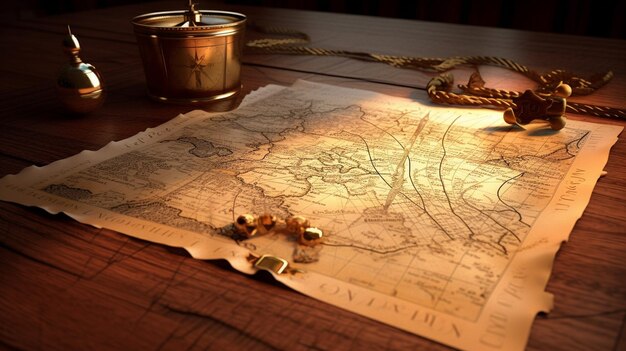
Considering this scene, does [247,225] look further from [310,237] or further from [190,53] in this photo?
[190,53]

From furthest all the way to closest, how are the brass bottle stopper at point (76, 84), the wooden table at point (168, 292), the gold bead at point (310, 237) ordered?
the brass bottle stopper at point (76, 84) → the gold bead at point (310, 237) → the wooden table at point (168, 292)

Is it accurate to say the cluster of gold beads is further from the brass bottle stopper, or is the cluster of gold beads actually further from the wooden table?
the brass bottle stopper

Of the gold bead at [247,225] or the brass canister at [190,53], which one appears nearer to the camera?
the gold bead at [247,225]

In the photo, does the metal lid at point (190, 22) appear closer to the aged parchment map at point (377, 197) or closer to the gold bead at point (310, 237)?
the aged parchment map at point (377, 197)

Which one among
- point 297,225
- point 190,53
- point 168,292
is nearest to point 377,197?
point 297,225

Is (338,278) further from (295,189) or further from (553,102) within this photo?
(553,102)

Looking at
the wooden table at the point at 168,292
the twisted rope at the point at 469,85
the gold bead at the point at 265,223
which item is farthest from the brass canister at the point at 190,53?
the gold bead at the point at 265,223
